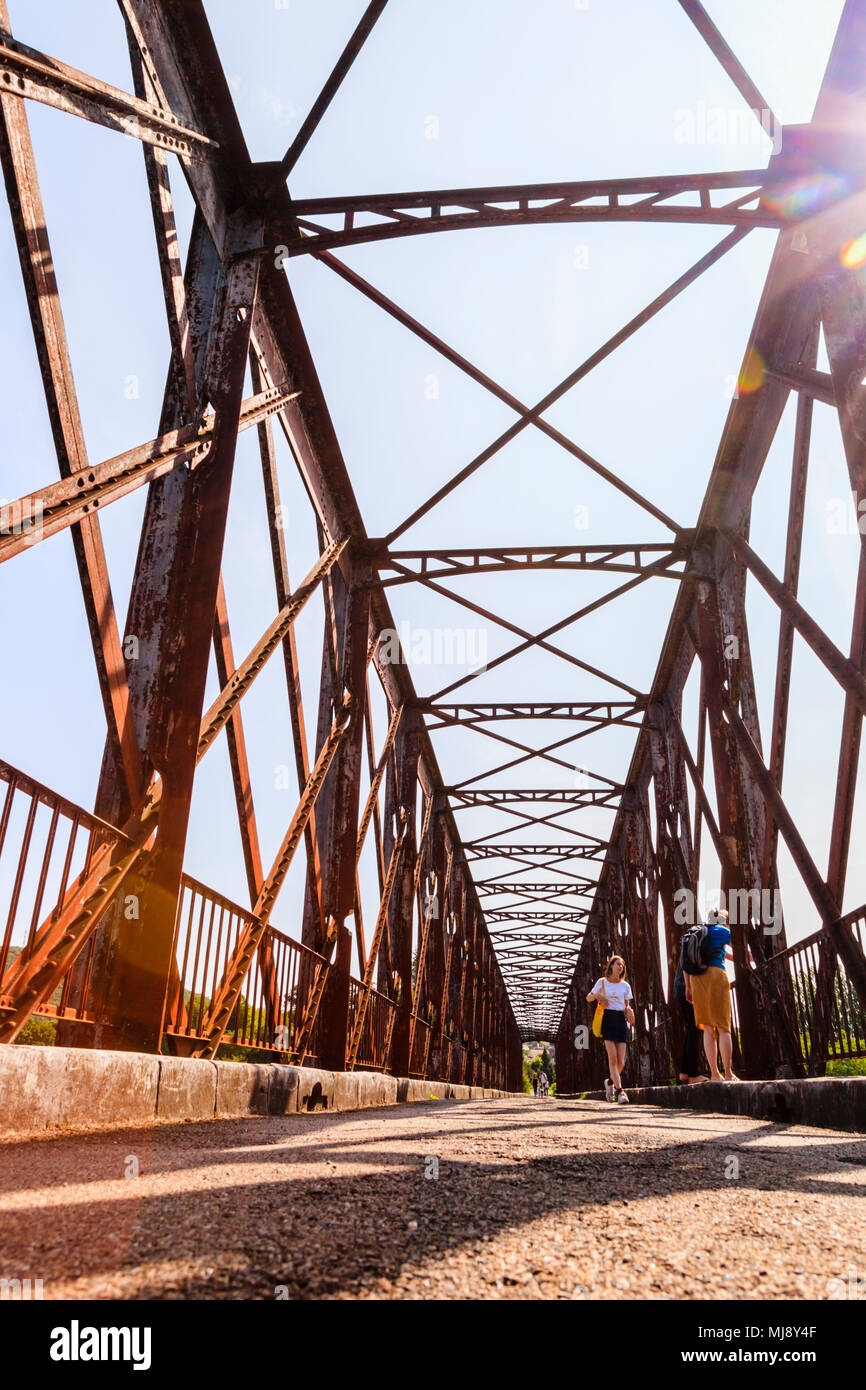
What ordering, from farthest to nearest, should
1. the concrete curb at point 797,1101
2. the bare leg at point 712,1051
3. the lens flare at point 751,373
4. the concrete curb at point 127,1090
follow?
the lens flare at point 751,373 < the bare leg at point 712,1051 < the concrete curb at point 797,1101 < the concrete curb at point 127,1090

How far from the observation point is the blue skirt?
377 inches

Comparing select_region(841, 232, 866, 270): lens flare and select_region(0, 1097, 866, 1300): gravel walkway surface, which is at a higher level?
select_region(841, 232, 866, 270): lens flare

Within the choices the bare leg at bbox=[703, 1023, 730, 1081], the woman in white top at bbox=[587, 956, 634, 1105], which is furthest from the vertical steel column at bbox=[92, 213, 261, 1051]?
the woman in white top at bbox=[587, 956, 634, 1105]

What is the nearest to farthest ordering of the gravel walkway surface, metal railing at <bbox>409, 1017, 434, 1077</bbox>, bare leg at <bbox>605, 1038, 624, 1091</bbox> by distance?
the gravel walkway surface, bare leg at <bbox>605, 1038, 624, 1091</bbox>, metal railing at <bbox>409, 1017, 434, 1077</bbox>

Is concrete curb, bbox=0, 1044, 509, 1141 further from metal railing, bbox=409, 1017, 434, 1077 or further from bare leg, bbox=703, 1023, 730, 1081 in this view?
metal railing, bbox=409, 1017, 434, 1077

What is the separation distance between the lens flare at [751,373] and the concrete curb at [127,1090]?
6672mm

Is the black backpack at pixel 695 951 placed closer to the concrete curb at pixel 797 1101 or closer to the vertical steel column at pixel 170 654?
the concrete curb at pixel 797 1101

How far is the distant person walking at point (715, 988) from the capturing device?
23.1ft

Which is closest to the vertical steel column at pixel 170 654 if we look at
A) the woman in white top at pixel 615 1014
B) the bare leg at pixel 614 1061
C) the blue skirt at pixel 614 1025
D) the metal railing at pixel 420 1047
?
the woman in white top at pixel 615 1014

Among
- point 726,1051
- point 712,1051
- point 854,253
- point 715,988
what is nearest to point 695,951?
point 715,988

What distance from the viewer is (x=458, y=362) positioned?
24.7 feet

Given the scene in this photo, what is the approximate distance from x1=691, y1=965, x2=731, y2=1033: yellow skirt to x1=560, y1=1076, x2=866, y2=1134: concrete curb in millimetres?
558
